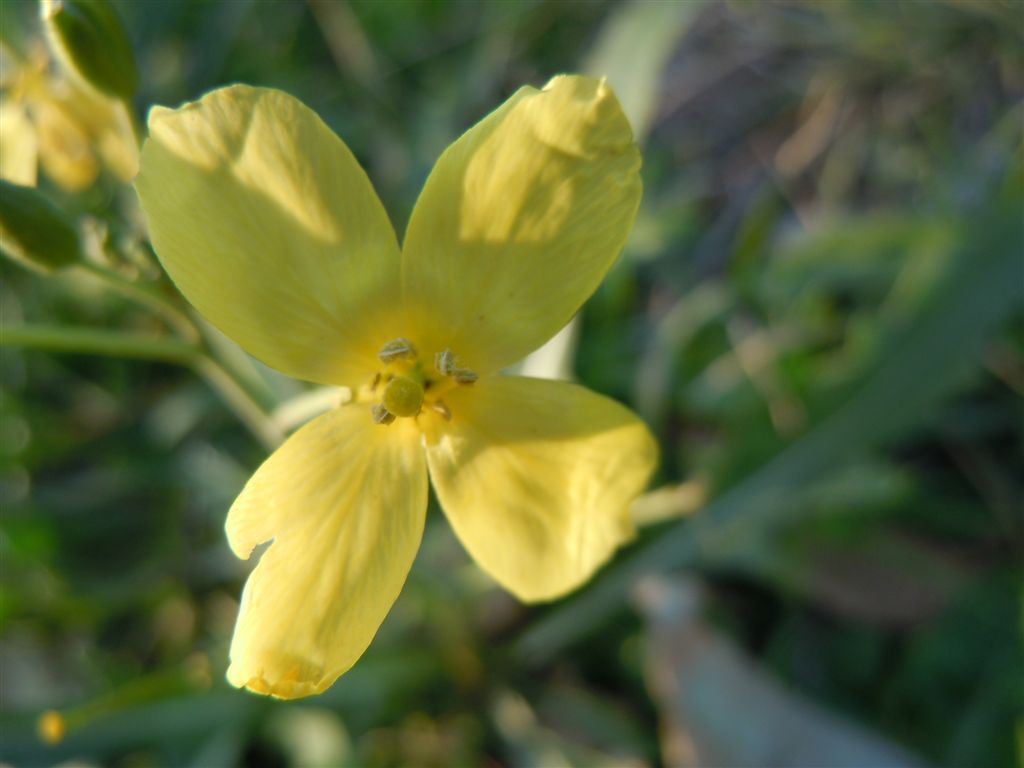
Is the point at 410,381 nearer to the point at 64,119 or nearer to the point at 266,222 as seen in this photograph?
the point at 266,222

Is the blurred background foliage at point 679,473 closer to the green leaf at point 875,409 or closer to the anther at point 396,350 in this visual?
the green leaf at point 875,409

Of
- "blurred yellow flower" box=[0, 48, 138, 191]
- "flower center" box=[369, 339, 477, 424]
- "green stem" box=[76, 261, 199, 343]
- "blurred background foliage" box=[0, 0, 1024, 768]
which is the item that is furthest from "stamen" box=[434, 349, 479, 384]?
"blurred yellow flower" box=[0, 48, 138, 191]

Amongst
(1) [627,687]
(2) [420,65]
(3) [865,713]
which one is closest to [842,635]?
(3) [865,713]

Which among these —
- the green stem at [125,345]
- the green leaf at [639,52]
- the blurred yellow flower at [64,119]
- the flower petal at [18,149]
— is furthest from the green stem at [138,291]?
the green leaf at [639,52]

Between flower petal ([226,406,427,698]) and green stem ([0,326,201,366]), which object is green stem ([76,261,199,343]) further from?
flower petal ([226,406,427,698])

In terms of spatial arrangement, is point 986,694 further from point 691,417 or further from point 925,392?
point 691,417
